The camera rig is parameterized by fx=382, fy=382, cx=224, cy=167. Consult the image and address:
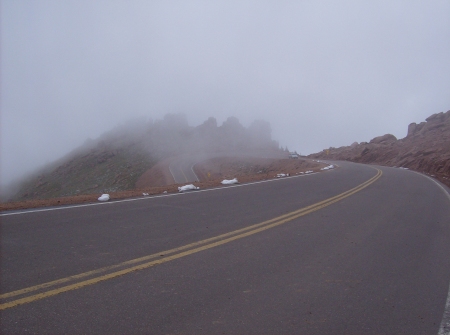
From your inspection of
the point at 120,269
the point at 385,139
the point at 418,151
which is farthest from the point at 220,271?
the point at 385,139

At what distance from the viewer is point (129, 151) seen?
264 ft

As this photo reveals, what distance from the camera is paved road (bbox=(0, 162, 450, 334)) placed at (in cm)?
434

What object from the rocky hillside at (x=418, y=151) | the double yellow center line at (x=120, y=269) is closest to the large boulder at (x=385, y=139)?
the rocky hillside at (x=418, y=151)

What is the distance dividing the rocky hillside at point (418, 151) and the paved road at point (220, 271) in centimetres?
2711

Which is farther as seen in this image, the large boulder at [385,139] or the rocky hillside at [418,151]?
the large boulder at [385,139]

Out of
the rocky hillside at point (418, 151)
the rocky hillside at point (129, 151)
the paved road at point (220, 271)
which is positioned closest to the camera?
the paved road at point (220, 271)

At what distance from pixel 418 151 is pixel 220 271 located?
155 ft

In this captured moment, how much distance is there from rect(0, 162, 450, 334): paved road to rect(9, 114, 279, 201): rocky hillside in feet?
141

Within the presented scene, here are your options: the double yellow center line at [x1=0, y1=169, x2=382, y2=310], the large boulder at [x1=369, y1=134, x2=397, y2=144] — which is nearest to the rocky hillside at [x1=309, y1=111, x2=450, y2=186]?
the large boulder at [x1=369, y1=134, x2=397, y2=144]

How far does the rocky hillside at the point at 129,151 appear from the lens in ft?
196

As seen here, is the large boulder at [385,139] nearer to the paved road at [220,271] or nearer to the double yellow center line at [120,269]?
the paved road at [220,271]

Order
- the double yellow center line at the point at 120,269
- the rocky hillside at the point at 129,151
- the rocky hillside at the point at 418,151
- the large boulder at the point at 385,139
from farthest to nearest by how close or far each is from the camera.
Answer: the large boulder at the point at 385,139 → the rocky hillside at the point at 129,151 → the rocky hillside at the point at 418,151 → the double yellow center line at the point at 120,269

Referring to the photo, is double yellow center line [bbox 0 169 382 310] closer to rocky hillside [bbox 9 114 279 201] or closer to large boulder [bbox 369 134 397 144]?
rocky hillside [bbox 9 114 279 201]

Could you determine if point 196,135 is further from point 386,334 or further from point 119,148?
point 386,334
